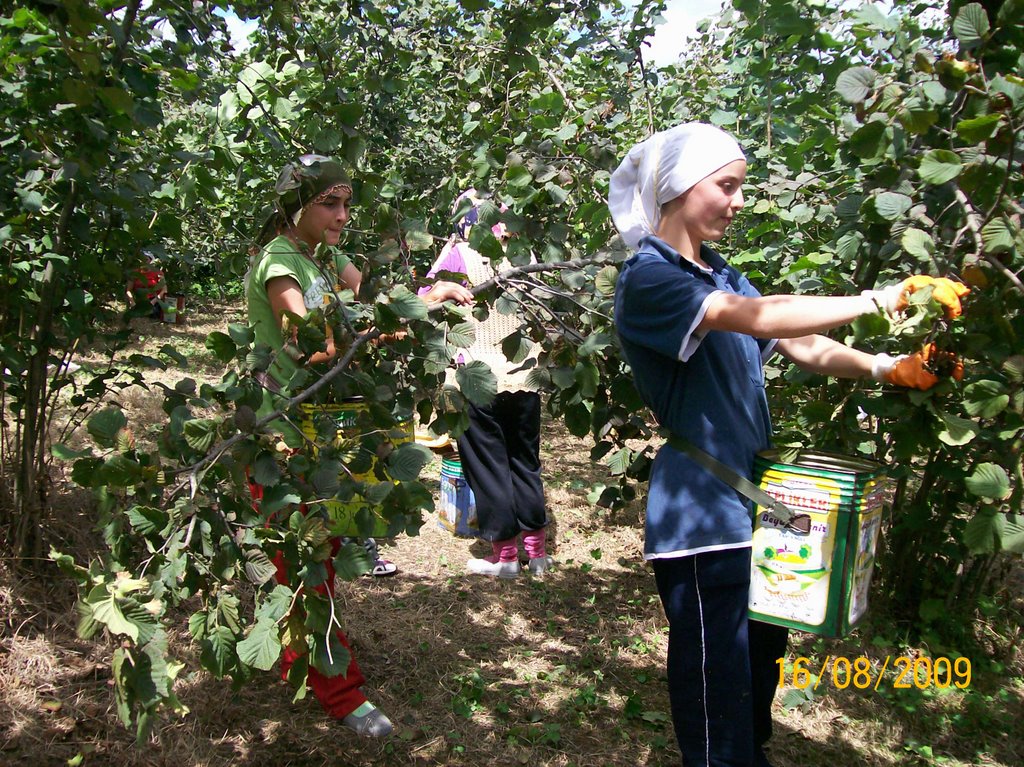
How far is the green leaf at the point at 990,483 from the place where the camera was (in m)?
1.39

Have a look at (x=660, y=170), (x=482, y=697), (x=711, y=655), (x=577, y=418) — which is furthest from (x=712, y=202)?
(x=482, y=697)

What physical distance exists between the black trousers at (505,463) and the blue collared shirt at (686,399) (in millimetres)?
1924

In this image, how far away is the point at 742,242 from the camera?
3639 millimetres

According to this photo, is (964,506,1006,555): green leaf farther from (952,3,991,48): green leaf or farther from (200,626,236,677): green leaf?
(200,626,236,677): green leaf

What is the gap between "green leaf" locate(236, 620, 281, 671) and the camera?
58.7 inches

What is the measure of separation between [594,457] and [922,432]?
958 mm

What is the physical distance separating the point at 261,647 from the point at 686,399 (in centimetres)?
94

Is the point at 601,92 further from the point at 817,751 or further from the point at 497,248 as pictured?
the point at 817,751

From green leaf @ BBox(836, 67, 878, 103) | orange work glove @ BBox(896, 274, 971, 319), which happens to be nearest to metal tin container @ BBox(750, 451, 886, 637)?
orange work glove @ BBox(896, 274, 971, 319)

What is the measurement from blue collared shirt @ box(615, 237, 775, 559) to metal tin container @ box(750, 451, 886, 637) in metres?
0.06

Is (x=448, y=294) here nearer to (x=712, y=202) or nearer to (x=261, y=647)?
(x=712, y=202)

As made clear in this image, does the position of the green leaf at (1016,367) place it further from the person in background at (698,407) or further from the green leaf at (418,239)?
the green leaf at (418,239)
